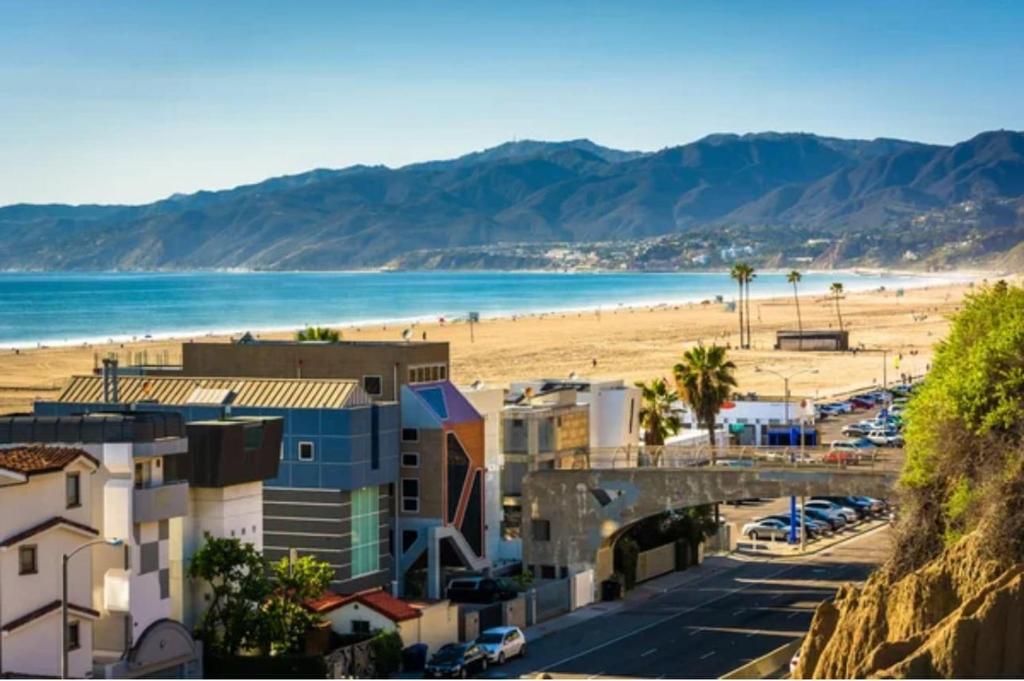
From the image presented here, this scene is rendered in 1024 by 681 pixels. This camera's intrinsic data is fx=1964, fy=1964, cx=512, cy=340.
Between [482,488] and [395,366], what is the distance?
517 cm

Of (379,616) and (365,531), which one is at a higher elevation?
(365,531)

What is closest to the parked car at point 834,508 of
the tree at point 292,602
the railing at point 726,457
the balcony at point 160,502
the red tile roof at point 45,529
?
the railing at point 726,457

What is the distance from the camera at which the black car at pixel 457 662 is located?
50562mm

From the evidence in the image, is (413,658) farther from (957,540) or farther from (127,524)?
(957,540)

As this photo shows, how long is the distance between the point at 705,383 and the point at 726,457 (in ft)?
51.1

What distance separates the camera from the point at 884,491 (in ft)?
201

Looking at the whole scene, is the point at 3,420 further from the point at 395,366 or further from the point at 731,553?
the point at 731,553

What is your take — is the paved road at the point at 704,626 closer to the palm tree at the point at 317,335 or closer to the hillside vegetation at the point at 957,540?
the hillside vegetation at the point at 957,540

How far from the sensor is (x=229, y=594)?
48.6 m

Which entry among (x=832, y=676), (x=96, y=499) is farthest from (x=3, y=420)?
(x=832, y=676)

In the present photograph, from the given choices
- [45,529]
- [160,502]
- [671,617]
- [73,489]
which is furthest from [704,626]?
[45,529]

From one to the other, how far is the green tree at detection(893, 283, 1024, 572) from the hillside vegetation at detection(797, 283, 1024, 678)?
0.12 ft

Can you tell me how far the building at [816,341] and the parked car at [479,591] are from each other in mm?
119727

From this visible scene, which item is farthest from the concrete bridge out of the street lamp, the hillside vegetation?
the street lamp
